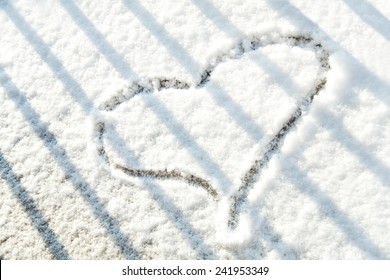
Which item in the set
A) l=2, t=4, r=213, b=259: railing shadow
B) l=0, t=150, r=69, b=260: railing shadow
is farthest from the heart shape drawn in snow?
l=0, t=150, r=69, b=260: railing shadow

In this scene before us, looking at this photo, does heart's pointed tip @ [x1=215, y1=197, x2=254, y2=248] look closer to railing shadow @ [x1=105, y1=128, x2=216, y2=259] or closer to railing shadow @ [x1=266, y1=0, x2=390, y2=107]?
railing shadow @ [x1=105, y1=128, x2=216, y2=259]

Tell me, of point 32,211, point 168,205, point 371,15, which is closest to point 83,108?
point 32,211

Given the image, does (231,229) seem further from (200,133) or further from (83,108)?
(83,108)

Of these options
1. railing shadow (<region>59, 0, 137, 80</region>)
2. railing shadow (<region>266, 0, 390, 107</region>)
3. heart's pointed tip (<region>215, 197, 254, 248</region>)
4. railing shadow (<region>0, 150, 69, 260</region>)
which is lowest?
railing shadow (<region>0, 150, 69, 260</region>)

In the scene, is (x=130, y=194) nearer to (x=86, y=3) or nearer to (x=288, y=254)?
(x=288, y=254)

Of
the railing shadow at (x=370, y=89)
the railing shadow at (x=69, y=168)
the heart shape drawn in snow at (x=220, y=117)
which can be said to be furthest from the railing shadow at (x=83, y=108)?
the railing shadow at (x=370, y=89)
